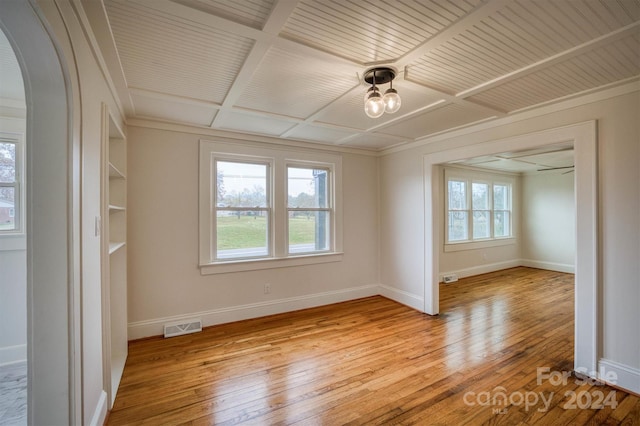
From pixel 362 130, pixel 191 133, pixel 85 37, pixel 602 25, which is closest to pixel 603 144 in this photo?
pixel 602 25

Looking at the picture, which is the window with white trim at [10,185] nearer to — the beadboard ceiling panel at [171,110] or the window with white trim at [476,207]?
the beadboard ceiling panel at [171,110]

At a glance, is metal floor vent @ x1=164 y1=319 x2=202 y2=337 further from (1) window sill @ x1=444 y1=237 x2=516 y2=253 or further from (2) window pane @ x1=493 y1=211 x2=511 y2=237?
(2) window pane @ x1=493 y1=211 x2=511 y2=237

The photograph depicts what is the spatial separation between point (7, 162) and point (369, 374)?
12.2ft

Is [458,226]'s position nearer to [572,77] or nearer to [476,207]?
[476,207]

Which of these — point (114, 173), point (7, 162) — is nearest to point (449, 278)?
point (114, 173)

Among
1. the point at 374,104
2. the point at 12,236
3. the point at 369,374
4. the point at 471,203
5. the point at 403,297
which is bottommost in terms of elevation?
the point at 369,374

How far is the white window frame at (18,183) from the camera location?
253cm

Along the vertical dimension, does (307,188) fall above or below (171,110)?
below

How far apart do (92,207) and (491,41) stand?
2.54 meters

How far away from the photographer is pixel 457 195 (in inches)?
239

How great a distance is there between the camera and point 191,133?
3.35 m

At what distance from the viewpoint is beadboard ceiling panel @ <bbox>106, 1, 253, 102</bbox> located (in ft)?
4.95

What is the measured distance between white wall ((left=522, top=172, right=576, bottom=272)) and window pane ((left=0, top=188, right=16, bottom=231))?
9.15m

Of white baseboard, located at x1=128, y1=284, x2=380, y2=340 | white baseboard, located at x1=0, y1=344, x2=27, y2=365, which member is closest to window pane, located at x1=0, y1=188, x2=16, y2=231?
white baseboard, located at x1=0, y1=344, x2=27, y2=365
